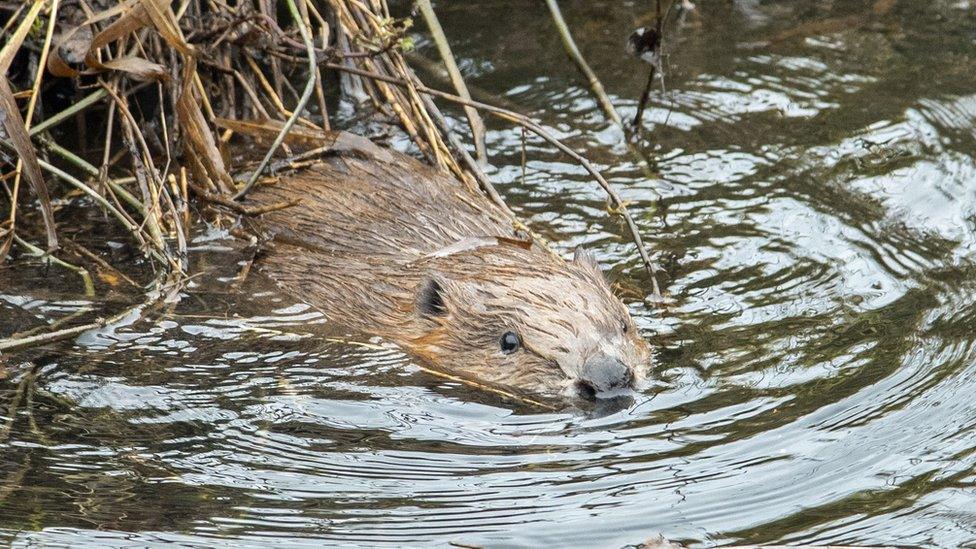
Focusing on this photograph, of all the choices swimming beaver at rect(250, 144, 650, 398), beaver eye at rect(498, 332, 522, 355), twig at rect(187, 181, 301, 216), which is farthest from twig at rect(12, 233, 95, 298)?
beaver eye at rect(498, 332, 522, 355)

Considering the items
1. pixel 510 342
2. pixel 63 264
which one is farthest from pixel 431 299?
pixel 63 264

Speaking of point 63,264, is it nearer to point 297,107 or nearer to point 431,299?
point 297,107

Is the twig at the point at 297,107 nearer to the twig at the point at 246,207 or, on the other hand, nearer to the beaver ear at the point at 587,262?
the twig at the point at 246,207

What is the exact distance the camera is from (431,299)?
4848 mm

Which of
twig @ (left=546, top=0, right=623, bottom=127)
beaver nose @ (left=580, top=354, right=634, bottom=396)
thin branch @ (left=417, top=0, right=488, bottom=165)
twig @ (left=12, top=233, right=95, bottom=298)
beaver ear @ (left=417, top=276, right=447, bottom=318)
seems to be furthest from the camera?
twig @ (left=546, top=0, right=623, bottom=127)

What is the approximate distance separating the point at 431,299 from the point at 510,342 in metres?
0.37

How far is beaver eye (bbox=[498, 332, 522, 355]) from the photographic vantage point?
4.64 meters

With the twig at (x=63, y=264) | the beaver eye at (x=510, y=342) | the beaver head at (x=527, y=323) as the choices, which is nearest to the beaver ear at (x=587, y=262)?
the beaver head at (x=527, y=323)

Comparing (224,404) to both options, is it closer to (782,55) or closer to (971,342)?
(971,342)

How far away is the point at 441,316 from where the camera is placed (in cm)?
482

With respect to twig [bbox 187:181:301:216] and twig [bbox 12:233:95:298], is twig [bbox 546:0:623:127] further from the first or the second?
twig [bbox 12:233:95:298]

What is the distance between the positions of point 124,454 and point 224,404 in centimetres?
44

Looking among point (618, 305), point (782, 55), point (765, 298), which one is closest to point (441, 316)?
point (618, 305)

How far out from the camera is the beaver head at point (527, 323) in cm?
448
